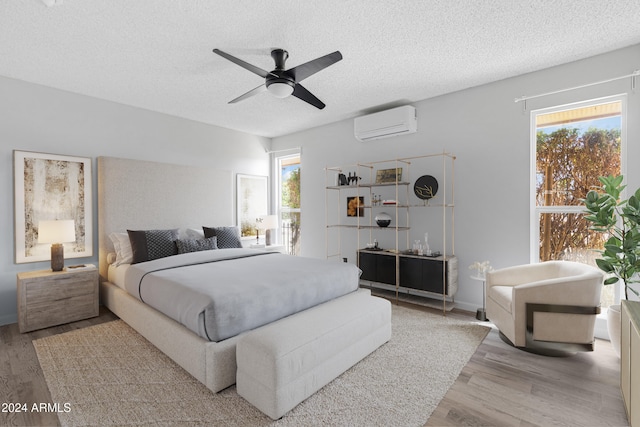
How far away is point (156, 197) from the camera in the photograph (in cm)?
432

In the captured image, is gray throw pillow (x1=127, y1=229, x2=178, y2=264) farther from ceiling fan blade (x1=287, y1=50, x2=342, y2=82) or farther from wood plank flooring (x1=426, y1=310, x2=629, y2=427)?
wood plank flooring (x1=426, y1=310, x2=629, y2=427)

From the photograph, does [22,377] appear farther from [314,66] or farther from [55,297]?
[314,66]

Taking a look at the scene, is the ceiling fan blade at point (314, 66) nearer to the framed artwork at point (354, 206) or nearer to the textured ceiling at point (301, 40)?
the textured ceiling at point (301, 40)

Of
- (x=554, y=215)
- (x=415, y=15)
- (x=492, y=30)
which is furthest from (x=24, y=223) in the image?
(x=554, y=215)

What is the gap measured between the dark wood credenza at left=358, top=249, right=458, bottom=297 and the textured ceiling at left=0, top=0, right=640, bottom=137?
2.15m

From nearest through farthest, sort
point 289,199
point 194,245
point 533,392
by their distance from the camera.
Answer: point 533,392
point 194,245
point 289,199

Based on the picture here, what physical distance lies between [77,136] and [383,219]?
412 centimetres

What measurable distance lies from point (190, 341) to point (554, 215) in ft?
12.5

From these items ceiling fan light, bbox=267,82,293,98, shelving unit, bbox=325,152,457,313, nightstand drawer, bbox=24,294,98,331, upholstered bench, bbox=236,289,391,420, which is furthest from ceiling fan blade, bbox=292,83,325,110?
nightstand drawer, bbox=24,294,98,331

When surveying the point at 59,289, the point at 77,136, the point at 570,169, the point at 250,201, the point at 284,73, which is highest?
the point at 284,73

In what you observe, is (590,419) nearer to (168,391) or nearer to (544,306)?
(544,306)

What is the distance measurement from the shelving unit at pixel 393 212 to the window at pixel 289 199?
2.82 feet

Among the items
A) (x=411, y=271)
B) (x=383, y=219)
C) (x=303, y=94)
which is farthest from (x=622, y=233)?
(x=303, y=94)

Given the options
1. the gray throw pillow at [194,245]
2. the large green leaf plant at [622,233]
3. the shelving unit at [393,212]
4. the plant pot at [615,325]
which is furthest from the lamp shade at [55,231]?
the plant pot at [615,325]
